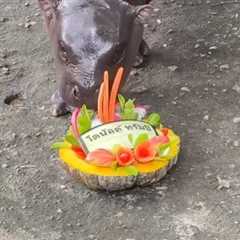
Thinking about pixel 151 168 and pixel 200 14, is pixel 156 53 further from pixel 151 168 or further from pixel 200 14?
pixel 151 168

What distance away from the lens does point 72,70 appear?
3070 mm

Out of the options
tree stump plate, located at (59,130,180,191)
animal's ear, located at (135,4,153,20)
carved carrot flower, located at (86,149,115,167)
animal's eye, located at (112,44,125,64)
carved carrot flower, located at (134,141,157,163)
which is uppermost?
animal's ear, located at (135,4,153,20)

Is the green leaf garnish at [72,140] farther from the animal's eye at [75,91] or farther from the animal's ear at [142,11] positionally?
the animal's ear at [142,11]

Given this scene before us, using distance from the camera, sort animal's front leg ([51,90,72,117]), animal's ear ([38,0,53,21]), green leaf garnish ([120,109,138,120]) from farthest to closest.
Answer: animal's front leg ([51,90,72,117]) → animal's ear ([38,0,53,21]) → green leaf garnish ([120,109,138,120])

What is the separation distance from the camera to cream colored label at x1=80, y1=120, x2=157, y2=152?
2.87 metres

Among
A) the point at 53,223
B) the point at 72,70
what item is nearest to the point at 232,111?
the point at 72,70

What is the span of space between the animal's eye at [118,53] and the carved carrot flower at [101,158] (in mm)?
422

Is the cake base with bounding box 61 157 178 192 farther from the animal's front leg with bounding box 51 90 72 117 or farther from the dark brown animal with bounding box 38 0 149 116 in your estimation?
the animal's front leg with bounding box 51 90 72 117

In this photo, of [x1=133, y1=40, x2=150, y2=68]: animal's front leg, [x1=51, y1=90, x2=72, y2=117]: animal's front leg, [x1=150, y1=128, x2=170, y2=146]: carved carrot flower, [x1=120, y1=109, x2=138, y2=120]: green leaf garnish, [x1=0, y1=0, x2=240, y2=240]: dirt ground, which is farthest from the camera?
[x1=133, y1=40, x2=150, y2=68]: animal's front leg

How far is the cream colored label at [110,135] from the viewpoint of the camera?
9.43ft

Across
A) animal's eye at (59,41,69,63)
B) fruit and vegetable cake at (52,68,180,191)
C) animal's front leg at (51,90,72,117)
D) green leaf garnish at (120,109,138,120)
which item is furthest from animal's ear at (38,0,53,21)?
green leaf garnish at (120,109,138,120)

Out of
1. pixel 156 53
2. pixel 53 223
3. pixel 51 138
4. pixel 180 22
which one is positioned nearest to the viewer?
pixel 53 223

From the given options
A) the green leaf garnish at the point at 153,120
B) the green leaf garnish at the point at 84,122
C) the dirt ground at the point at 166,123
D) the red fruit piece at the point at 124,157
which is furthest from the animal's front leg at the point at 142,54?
the red fruit piece at the point at 124,157

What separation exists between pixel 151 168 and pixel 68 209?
0.33m
